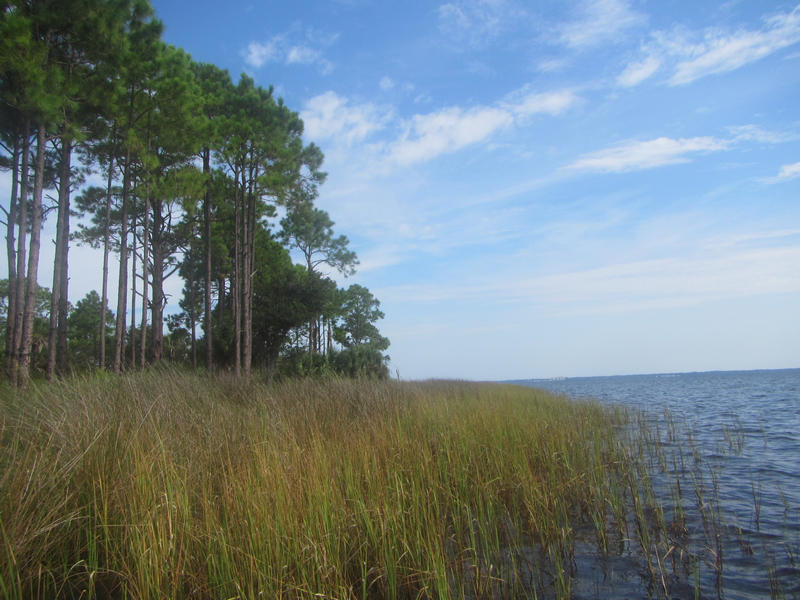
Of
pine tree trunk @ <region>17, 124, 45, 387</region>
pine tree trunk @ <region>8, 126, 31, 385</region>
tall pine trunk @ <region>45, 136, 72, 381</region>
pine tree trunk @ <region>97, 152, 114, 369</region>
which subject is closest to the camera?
pine tree trunk @ <region>17, 124, 45, 387</region>

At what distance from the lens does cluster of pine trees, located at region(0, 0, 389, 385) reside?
9672 mm

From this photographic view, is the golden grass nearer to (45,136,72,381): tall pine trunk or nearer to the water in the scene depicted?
the water

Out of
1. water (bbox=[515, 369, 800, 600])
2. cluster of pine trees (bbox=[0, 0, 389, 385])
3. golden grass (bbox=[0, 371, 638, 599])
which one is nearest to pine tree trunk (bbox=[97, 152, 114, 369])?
cluster of pine trees (bbox=[0, 0, 389, 385])

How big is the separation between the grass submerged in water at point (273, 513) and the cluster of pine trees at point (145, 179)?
7.11 m

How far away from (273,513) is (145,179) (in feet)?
46.5

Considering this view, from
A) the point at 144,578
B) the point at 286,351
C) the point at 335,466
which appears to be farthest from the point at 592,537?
the point at 286,351

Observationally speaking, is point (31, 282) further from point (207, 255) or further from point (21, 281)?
point (207, 255)

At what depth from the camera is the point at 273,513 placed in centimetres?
243

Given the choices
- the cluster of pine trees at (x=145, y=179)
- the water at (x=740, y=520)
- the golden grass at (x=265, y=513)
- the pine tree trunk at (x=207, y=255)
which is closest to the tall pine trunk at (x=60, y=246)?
the cluster of pine trees at (x=145, y=179)

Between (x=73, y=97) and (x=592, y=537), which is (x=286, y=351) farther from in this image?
(x=592, y=537)

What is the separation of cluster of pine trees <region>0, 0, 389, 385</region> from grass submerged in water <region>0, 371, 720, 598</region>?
280 inches

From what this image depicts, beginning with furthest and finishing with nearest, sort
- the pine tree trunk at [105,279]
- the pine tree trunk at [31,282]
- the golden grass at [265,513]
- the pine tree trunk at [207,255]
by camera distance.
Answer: the pine tree trunk at [207,255] < the pine tree trunk at [105,279] < the pine tree trunk at [31,282] < the golden grass at [265,513]

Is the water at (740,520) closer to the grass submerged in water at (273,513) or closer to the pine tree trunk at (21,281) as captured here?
the grass submerged in water at (273,513)

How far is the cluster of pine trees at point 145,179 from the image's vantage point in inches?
381
